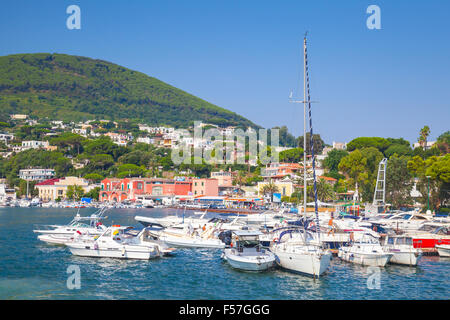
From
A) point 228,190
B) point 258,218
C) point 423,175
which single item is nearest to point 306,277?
point 258,218

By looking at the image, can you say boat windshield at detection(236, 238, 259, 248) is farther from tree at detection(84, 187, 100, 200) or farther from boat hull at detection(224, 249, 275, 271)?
tree at detection(84, 187, 100, 200)

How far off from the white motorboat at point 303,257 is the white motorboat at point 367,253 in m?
3.42

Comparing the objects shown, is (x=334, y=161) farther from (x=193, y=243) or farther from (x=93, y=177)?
(x=193, y=243)

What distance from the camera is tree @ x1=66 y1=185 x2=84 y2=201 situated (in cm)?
10612

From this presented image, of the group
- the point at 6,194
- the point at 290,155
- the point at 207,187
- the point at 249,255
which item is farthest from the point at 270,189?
the point at 6,194

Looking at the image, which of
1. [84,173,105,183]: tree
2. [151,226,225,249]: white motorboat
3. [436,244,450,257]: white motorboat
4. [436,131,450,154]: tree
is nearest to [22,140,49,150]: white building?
[84,173,105,183]: tree

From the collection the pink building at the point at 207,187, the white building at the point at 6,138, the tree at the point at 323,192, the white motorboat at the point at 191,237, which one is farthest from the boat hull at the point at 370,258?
the white building at the point at 6,138

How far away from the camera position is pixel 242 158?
135500 mm

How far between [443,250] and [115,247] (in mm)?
20687

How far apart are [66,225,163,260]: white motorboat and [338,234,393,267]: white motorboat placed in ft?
37.3

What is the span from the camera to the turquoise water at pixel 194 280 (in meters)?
20.2

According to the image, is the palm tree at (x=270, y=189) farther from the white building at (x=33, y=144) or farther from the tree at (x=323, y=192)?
the white building at (x=33, y=144)

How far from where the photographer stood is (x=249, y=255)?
24734mm
